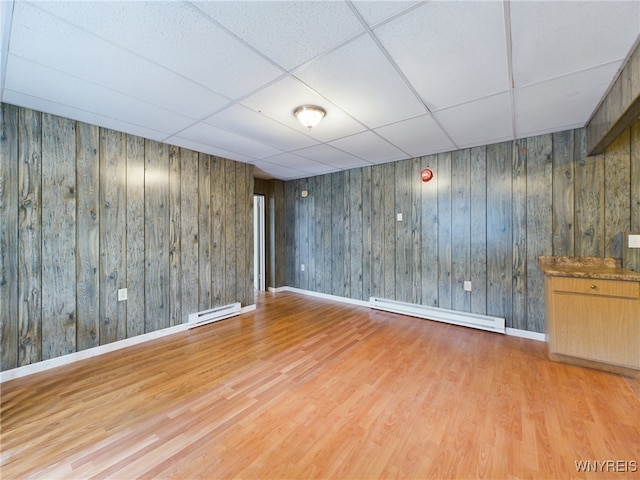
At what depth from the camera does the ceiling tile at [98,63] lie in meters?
1.36

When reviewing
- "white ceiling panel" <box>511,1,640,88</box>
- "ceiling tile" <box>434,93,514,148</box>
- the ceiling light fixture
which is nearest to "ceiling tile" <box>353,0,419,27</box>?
"white ceiling panel" <box>511,1,640,88</box>

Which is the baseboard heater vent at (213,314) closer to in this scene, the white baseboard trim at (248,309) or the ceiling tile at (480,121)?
the white baseboard trim at (248,309)

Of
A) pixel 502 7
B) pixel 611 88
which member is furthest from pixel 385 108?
pixel 611 88

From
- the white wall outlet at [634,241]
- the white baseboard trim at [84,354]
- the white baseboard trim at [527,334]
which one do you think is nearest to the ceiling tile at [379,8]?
the white wall outlet at [634,241]

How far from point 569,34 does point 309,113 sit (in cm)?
168

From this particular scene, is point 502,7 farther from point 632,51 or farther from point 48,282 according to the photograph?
point 48,282

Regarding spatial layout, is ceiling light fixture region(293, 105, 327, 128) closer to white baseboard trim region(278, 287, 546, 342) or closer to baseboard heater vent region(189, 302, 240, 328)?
baseboard heater vent region(189, 302, 240, 328)

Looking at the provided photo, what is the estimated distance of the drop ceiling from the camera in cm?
128

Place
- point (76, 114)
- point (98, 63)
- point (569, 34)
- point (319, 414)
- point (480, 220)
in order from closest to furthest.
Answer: point (569, 34) < point (98, 63) < point (319, 414) < point (76, 114) < point (480, 220)

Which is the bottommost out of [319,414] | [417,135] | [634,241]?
[319,414]

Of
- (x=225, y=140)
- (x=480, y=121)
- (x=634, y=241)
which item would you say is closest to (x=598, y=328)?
(x=634, y=241)

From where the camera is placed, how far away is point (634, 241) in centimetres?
241

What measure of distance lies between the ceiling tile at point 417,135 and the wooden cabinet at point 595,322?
1.87 meters

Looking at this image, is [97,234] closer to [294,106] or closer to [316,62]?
[294,106]
